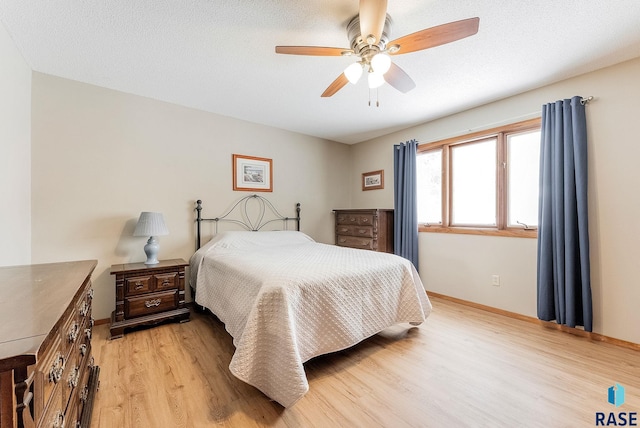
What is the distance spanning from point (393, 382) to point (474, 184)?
2.59 metres

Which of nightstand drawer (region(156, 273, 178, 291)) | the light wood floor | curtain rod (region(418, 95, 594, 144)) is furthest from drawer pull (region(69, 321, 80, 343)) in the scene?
curtain rod (region(418, 95, 594, 144))

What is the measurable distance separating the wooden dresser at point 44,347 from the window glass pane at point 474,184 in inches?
145

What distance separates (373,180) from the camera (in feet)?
14.6

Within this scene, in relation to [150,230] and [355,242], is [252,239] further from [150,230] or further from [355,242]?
[355,242]

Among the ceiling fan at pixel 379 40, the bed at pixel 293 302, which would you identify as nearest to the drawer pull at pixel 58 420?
the bed at pixel 293 302

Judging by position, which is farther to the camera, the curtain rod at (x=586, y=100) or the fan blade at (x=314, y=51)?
the curtain rod at (x=586, y=100)

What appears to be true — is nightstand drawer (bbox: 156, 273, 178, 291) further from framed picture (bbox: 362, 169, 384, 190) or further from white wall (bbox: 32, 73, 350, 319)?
framed picture (bbox: 362, 169, 384, 190)

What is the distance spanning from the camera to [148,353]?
2.11 metres

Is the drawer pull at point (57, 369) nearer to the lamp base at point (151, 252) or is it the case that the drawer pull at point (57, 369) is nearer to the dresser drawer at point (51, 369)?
the dresser drawer at point (51, 369)

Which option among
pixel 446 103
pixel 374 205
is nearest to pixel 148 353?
pixel 374 205

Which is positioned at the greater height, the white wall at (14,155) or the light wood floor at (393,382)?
the white wall at (14,155)

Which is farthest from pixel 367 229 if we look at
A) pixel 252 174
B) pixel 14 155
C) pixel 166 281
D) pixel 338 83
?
pixel 14 155

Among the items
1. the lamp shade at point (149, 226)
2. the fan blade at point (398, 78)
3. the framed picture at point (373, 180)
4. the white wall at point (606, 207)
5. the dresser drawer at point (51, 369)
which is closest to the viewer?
the dresser drawer at point (51, 369)

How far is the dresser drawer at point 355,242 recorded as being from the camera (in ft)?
12.6
